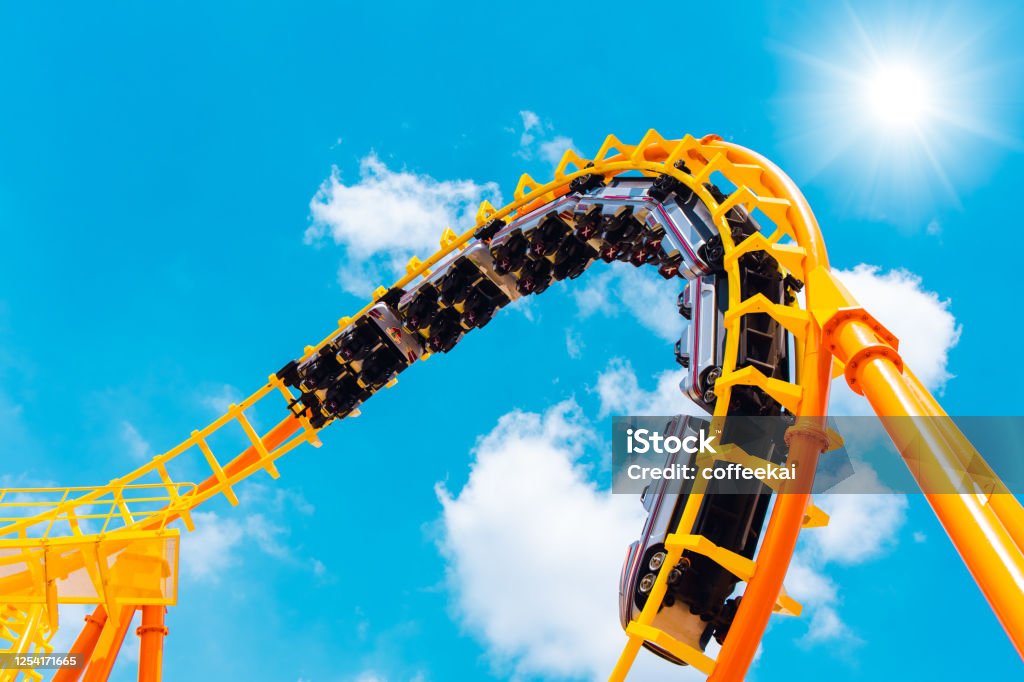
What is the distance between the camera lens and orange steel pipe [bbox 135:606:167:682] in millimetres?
12484

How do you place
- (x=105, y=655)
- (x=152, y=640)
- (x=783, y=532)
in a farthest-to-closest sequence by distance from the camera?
1. (x=105, y=655)
2. (x=152, y=640)
3. (x=783, y=532)

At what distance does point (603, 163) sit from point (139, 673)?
9516 mm

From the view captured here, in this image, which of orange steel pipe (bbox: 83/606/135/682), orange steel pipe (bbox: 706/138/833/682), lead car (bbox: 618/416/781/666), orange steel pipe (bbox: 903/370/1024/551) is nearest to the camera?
orange steel pipe (bbox: 903/370/1024/551)

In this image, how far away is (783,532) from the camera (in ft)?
27.9

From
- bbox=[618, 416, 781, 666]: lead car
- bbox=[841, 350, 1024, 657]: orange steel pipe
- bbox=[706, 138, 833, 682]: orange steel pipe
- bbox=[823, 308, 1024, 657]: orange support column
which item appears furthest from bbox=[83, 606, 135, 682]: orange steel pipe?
bbox=[841, 350, 1024, 657]: orange steel pipe

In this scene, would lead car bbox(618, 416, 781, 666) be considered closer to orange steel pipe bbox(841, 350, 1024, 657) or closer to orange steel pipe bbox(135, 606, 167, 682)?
orange steel pipe bbox(841, 350, 1024, 657)

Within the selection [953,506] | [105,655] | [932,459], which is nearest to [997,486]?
[932,459]

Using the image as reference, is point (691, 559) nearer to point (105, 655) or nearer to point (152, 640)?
point (152, 640)

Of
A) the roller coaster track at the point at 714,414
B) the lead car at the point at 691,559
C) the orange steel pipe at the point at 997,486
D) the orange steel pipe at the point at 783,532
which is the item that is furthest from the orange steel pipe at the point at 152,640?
the orange steel pipe at the point at 997,486

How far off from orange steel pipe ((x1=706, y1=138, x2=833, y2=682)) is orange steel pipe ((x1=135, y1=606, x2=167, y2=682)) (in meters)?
8.04

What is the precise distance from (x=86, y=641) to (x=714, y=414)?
10343 millimetres

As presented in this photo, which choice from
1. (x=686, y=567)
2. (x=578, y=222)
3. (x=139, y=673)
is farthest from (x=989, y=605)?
(x=139, y=673)

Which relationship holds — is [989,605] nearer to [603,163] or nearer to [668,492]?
[668,492]

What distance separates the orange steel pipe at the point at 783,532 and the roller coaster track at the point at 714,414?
0.5 inches
